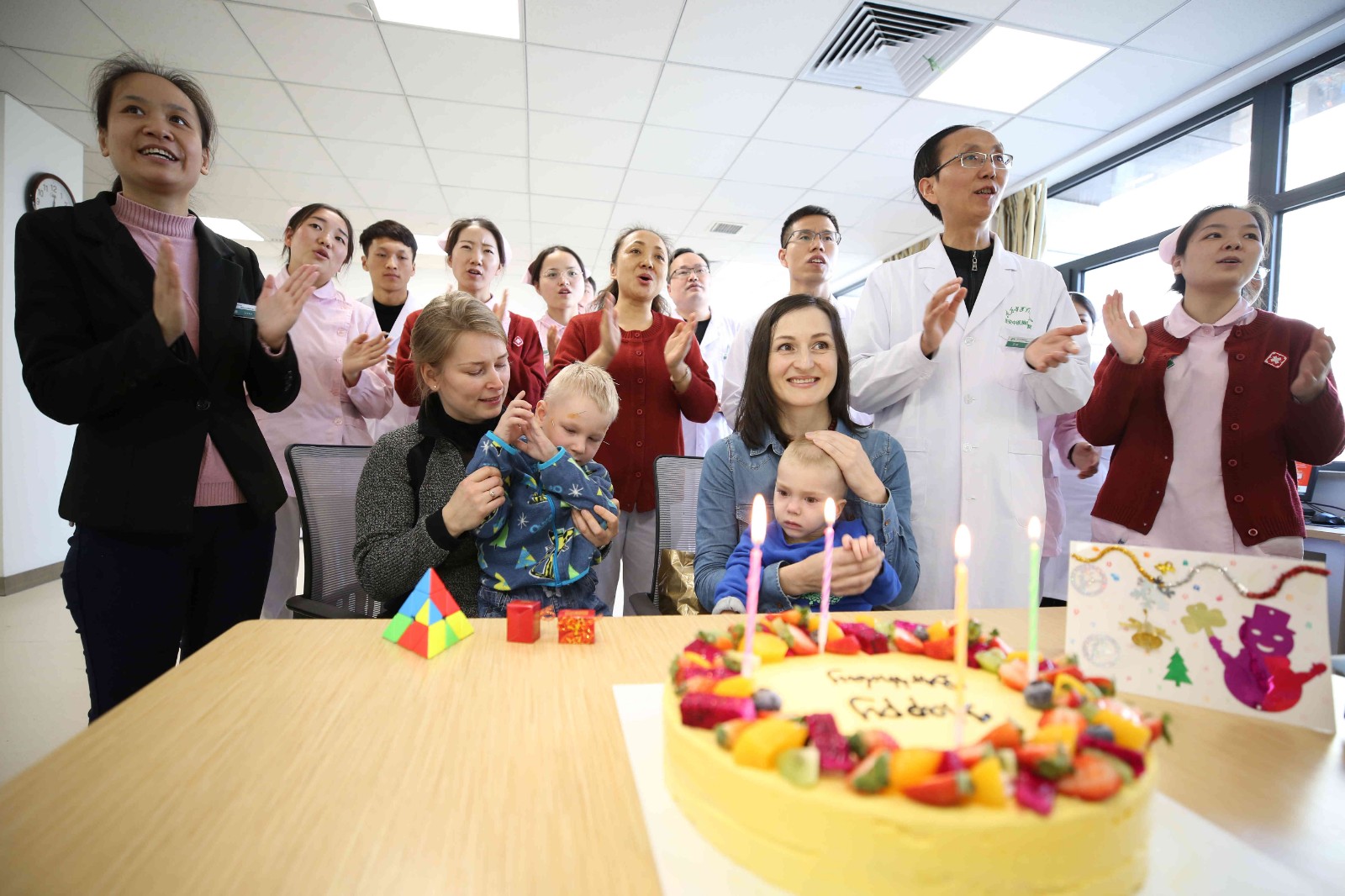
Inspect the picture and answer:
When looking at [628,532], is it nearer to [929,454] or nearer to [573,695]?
[929,454]

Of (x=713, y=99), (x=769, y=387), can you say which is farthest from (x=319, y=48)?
(x=769, y=387)

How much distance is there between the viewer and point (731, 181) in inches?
223

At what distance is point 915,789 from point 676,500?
141 centimetres

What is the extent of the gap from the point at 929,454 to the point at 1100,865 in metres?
1.67

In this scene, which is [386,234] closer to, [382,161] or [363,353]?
[363,353]

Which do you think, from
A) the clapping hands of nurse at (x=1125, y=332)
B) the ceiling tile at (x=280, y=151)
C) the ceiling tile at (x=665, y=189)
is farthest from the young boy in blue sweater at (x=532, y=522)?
the ceiling tile at (x=280, y=151)

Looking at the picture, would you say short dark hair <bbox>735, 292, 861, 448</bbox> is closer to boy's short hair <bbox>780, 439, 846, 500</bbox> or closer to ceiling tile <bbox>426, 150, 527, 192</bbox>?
boy's short hair <bbox>780, 439, 846, 500</bbox>

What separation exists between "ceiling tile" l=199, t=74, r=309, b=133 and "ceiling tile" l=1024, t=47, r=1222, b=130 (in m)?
4.94

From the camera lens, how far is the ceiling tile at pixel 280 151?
4.93 meters

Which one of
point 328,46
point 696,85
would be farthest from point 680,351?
point 328,46

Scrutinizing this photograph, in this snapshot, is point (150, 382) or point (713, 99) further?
point (713, 99)

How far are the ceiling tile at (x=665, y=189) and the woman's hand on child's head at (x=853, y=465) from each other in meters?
4.65

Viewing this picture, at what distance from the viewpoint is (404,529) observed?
1.54 m

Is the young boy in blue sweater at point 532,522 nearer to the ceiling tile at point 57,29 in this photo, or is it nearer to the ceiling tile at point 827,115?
the ceiling tile at point 827,115
